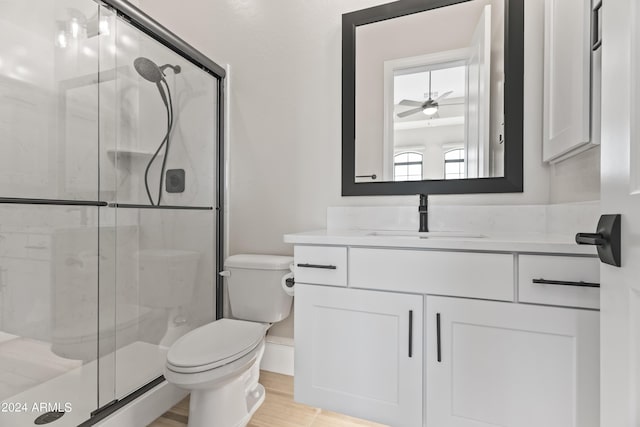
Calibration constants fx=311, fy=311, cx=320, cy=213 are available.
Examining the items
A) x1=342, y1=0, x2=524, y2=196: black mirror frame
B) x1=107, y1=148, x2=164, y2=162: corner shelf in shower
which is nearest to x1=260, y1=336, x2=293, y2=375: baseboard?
x1=342, y1=0, x2=524, y2=196: black mirror frame

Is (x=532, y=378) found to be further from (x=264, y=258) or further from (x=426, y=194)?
(x=264, y=258)

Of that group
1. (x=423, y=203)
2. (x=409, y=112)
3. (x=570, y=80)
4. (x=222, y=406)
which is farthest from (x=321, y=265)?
(x=570, y=80)

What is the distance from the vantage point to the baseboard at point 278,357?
1833 millimetres

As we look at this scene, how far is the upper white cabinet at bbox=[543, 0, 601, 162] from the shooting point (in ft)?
3.23

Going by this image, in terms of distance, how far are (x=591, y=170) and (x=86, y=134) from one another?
6.62 feet

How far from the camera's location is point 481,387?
3.45 feet

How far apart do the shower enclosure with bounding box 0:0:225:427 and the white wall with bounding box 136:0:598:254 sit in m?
0.32

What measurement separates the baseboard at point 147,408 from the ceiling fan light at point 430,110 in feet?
6.16

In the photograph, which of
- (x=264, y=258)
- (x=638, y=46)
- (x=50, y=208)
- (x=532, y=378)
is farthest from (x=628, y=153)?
(x=50, y=208)

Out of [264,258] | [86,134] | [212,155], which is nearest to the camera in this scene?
[86,134]

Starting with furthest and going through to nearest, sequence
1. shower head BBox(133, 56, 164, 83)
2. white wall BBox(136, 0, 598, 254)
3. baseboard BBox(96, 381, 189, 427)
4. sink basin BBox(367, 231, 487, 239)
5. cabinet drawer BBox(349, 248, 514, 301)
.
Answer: white wall BBox(136, 0, 598, 254)
shower head BBox(133, 56, 164, 83)
sink basin BBox(367, 231, 487, 239)
baseboard BBox(96, 381, 189, 427)
cabinet drawer BBox(349, 248, 514, 301)

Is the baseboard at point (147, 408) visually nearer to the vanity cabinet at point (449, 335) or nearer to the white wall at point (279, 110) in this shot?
the vanity cabinet at point (449, 335)

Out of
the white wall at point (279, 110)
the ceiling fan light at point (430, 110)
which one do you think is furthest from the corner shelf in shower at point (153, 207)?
the ceiling fan light at point (430, 110)

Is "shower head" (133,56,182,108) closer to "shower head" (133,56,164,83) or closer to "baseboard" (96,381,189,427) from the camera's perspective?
"shower head" (133,56,164,83)
